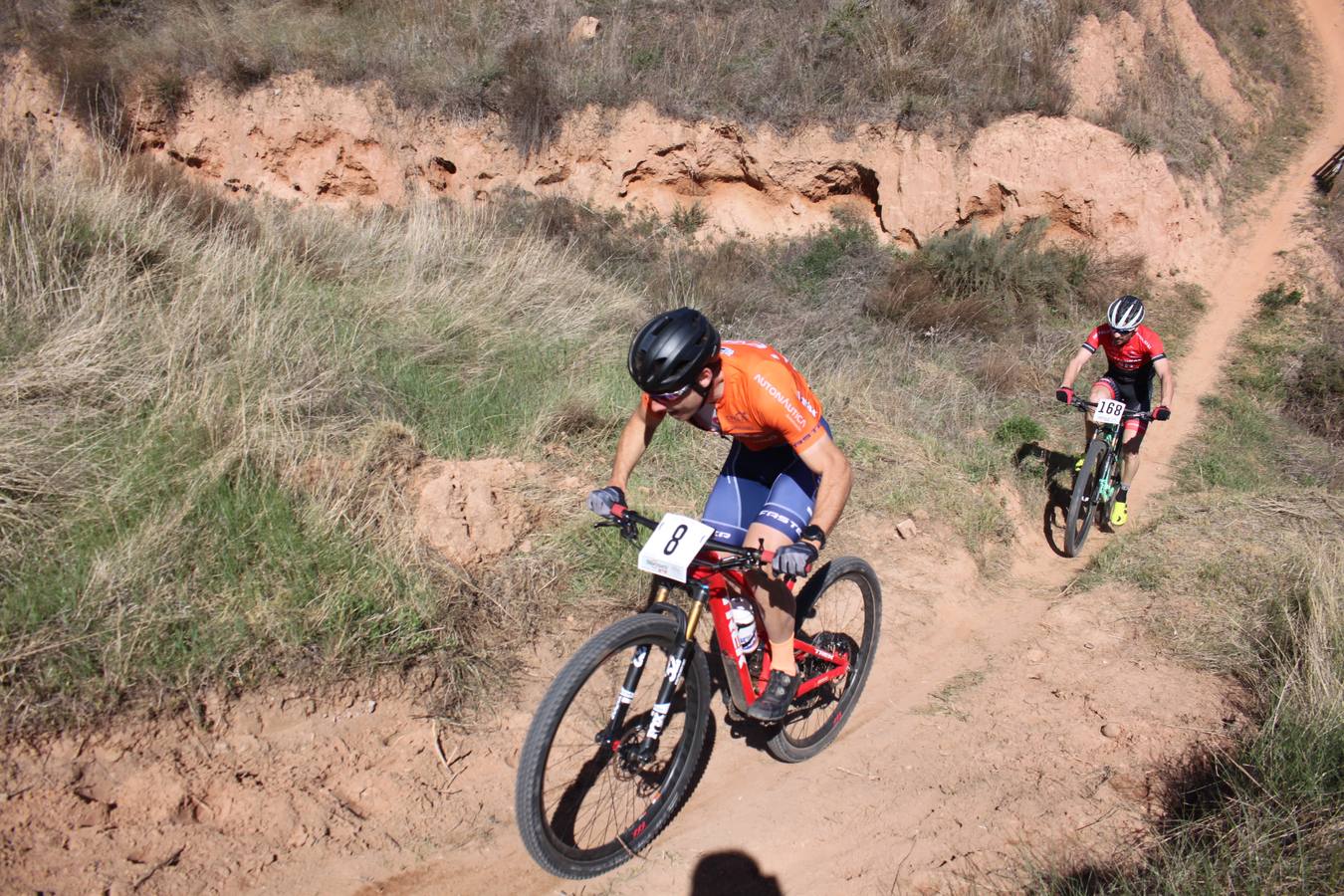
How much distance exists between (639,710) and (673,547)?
28.5 inches

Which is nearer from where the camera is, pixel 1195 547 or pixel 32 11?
pixel 1195 547

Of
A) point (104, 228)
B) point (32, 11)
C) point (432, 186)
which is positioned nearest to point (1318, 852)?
point (104, 228)

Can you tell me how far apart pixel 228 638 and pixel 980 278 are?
10.2 metres

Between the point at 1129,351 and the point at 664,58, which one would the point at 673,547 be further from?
the point at 664,58

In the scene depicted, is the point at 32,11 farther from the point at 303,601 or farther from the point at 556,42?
the point at 303,601

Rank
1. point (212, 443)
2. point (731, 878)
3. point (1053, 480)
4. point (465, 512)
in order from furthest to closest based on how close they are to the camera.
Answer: point (1053, 480) < point (465, 512) < point (212, 443) < point (731, 878)

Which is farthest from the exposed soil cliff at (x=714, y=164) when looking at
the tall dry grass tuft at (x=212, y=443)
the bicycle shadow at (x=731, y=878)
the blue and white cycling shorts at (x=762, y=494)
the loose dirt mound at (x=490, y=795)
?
the bicycle shadow at (x=731, y=878)

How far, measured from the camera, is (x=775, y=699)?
3609 mm

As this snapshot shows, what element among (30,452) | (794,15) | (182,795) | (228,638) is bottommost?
(182,795)

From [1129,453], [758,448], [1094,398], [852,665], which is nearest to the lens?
[758,448]

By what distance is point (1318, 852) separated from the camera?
290cm

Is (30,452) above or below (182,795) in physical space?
above

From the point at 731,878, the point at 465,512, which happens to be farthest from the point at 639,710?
the point at 465,512

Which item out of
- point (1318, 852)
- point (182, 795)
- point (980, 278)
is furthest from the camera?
point (980, 278)
